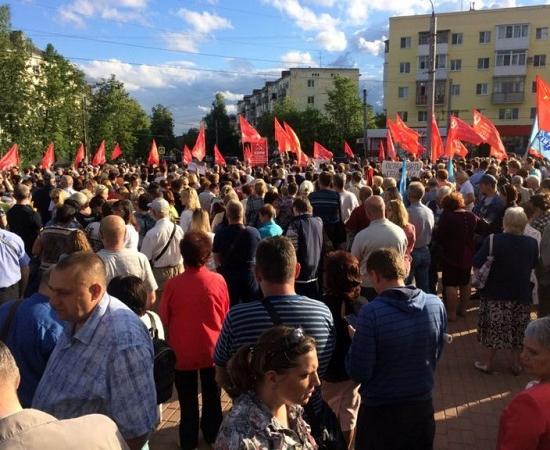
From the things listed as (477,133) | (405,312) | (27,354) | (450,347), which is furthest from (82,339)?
(477,133)

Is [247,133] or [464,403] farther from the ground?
[247,133]

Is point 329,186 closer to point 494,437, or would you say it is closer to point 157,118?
point 494,437

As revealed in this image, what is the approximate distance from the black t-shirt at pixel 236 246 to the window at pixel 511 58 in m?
60.3

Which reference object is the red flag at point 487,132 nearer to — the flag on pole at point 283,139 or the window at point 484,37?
the flag on pole at point 283,139

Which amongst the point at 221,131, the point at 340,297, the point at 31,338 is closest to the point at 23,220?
the point at 31,338

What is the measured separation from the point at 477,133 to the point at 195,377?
12.8 m

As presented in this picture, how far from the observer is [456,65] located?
196 ft

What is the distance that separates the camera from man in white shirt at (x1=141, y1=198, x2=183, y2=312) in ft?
19.7

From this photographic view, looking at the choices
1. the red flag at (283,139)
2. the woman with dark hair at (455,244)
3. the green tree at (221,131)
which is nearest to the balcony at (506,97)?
the green tree at (221,131)

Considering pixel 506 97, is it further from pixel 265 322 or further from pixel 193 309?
pixel 265 322

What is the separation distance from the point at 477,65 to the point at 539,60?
6.33 m

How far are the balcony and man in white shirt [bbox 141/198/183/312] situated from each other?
58.9 m

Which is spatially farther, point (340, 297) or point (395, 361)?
point (340, 297)

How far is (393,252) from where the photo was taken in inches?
129
